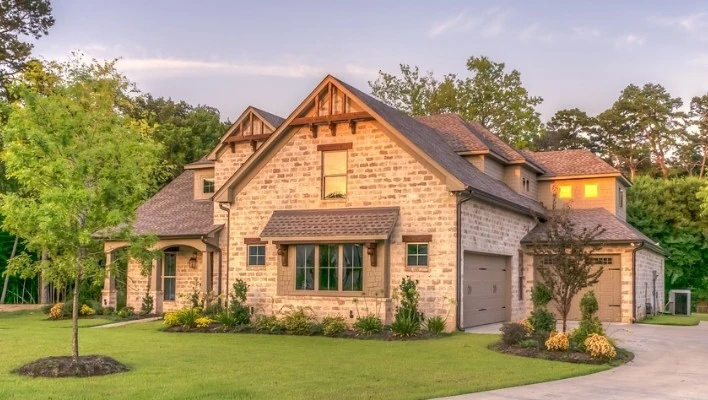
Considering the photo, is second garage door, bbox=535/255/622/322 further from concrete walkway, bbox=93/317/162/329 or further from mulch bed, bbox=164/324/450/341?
concrete walkway, bbox=93/317/162/329

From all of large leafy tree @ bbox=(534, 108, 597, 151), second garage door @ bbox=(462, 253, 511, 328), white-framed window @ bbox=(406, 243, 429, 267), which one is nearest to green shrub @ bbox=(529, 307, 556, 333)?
second garage door @ bbox=(462, 253, 511, 328)

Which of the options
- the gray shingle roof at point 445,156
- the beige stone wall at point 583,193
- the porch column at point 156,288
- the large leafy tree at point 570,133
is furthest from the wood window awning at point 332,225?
the large leafy tree at point 570,133

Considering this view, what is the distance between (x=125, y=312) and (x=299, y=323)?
9301mm

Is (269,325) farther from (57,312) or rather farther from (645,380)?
(645,380)

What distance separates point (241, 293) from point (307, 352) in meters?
6.95

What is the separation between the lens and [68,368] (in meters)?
12.3

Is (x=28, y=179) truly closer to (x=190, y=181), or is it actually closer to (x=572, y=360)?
(x=572, y=360)

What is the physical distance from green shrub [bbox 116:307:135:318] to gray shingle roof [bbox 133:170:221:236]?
293 centimetres

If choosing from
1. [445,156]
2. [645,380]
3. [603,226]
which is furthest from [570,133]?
[645,380]

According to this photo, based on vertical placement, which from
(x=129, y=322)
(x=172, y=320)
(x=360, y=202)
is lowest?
(x=129, y=322)

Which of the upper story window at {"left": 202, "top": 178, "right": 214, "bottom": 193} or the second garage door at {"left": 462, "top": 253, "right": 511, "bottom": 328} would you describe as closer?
the second garage door at {"left": 462, "top": 253, "right": 511, "bottom": 328}

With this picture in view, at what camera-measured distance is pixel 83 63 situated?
35.6 m

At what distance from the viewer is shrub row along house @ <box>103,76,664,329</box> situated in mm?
20625

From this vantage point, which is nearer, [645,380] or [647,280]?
[645,380]
